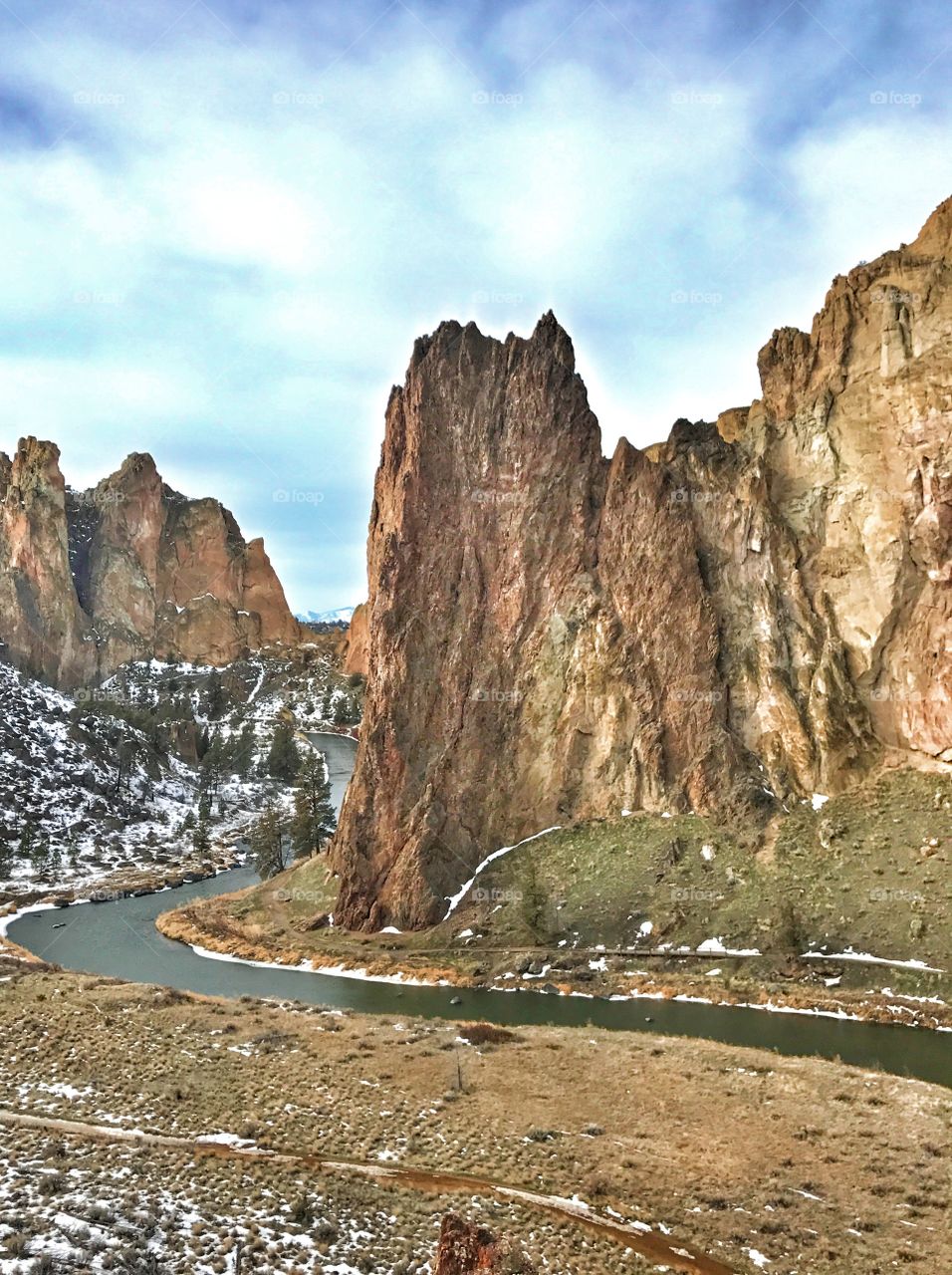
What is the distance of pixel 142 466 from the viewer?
19588 cm

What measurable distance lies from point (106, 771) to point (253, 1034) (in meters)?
93.2

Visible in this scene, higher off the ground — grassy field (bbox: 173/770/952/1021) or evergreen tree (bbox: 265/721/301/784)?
evergreen tree (bbox: 265/721/301/784)

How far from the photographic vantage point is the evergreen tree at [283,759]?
145 m

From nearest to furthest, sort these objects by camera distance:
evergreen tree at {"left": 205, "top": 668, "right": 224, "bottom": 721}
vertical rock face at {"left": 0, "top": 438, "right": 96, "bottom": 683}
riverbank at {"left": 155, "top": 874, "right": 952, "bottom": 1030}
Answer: riverbank at {"left": 155, "top": 874, "right": 952, "bottom": 1030}
vertical rock face at {"left": 0, "top": 438, "right": 96, "bottom": 683}
evergreen tree at {"left": 205, "top": 668, "right": 224, "bottom": 721}

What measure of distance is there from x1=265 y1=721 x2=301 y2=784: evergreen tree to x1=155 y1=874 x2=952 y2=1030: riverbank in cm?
8435

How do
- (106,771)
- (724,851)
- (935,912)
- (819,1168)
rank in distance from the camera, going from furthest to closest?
(106,771), (724,851), (935,912), (819,1168)

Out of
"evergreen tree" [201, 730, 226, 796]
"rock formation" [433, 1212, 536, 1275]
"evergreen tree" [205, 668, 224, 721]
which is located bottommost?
"rock formation" [433, 1212, 536, 1275]

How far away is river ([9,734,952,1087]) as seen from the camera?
35.0 metres

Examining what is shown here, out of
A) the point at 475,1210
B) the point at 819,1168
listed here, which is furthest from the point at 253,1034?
the point at 819,1168

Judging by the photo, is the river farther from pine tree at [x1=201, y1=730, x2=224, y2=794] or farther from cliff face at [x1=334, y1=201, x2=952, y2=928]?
pine tree at [x1=201, y1=730, x2=224, y2=794]

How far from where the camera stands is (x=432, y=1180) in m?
21.1

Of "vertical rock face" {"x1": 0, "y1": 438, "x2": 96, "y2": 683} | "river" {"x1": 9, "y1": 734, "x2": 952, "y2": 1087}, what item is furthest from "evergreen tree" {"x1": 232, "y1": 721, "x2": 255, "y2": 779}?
"river" {"x1": 9, "y1": 734, "x2": 952, "y2": 1087}

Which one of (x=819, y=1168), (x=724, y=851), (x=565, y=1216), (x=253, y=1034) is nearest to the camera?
(x=565, y=1216)

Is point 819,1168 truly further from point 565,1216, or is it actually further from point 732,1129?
point 565,1216
